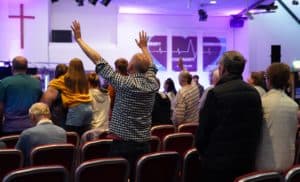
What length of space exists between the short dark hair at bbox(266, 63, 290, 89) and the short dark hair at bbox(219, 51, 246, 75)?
7.9 inches

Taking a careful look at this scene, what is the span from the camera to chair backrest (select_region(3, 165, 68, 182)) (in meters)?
2.89

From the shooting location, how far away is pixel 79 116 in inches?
209

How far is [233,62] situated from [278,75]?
0.31 m

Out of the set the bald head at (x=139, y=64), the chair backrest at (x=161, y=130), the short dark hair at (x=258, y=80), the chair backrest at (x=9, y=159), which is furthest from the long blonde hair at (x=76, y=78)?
the short dark hair at (x=258, y=80)

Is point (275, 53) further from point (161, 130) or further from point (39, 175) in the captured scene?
point (39, 175)

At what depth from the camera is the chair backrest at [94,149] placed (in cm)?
425

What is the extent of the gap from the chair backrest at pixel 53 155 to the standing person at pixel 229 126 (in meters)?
1.21

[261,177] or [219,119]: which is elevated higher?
[219,119]

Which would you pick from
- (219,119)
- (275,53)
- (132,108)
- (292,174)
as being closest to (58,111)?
(132,108)

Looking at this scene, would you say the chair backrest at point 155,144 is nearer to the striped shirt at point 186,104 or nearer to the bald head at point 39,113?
the bald head at point 39,113

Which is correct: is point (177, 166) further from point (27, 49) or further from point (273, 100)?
point (27, 49)

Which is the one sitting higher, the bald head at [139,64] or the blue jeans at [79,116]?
the bald head at [139,64]

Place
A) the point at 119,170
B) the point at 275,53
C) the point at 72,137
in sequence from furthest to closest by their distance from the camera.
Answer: the point at 275,53 < the point at 72,137 < the point at 119,170

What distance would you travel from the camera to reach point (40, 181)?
302cm
